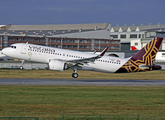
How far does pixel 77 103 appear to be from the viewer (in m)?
24.4

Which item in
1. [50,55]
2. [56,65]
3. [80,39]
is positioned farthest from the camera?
[80,39]

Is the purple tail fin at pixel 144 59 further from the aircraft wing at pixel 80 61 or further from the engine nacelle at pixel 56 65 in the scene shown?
the engine nacelle at pixel 56 65

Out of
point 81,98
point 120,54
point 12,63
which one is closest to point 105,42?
point 120,54

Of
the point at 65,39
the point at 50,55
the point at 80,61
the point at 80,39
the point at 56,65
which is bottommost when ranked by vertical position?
the point at 56,65

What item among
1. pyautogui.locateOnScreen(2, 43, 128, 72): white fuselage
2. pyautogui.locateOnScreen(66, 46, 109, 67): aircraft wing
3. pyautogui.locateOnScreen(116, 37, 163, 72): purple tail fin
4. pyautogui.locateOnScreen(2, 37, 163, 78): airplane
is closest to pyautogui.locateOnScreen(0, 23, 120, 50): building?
pyautogui.locateOnScreen(2, 43, 128, 72): white fuselage

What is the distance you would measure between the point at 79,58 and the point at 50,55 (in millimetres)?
4581

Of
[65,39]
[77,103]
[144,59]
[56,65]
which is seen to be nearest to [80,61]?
[56,65]

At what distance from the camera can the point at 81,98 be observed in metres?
26.9

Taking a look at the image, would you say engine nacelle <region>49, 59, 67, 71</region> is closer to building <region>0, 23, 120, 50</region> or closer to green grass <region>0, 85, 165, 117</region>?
green grass <region>0, 85, 165, 117</region>

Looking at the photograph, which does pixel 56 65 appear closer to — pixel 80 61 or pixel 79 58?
pixel 80 61

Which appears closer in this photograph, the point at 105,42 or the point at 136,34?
the point at 105,42

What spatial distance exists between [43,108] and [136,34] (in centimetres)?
13866

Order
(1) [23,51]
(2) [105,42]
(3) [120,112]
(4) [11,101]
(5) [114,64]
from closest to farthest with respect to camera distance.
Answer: (3) [120,112] → (4) [11,101] → (1) [23,51] → (5) [114,64] → (2) [105,42]

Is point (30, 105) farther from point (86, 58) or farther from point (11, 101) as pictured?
point (86, 58)
